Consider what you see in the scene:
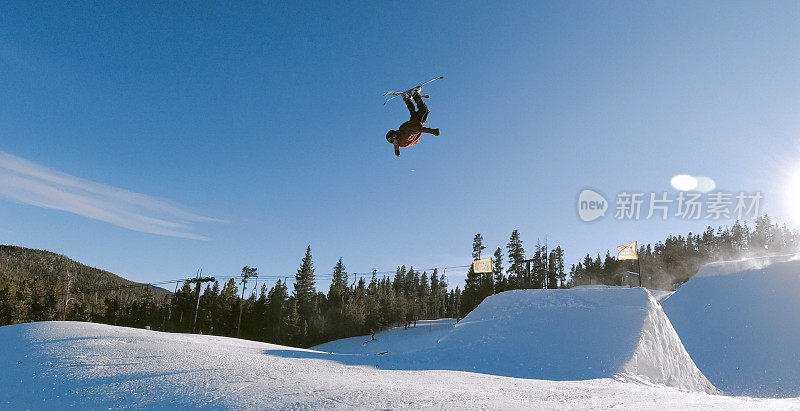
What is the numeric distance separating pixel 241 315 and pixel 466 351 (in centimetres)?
5398

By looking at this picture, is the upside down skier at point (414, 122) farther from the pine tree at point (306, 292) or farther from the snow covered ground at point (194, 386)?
the pine tree at point (306, 292)

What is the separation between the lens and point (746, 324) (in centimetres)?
3045

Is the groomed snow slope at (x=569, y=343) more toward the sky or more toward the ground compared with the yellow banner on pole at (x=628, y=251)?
more toward the ground

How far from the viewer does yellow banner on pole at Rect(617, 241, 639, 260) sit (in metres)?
39.9

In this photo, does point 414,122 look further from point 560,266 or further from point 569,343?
point 560,266

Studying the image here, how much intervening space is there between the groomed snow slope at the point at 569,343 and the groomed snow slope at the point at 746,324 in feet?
20.1

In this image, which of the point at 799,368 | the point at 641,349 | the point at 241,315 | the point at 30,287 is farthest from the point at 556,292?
the point at 30,287

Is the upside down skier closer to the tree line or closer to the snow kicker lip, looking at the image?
the snow kicker lip

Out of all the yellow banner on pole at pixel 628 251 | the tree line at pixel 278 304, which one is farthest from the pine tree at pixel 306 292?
the yellow banner on pole at pixel 628 251

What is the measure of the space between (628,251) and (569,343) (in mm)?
27126

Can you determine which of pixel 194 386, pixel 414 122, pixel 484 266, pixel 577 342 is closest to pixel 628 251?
pixel 484 266

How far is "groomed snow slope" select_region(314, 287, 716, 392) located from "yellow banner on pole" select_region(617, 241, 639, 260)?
2029 centimetres

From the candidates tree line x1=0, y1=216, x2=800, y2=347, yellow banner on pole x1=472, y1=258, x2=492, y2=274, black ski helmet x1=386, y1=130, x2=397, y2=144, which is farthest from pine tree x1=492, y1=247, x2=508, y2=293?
black ski helmet x1=386, y1=130, x2=397, y2=144

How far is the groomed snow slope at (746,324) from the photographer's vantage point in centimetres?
2355
